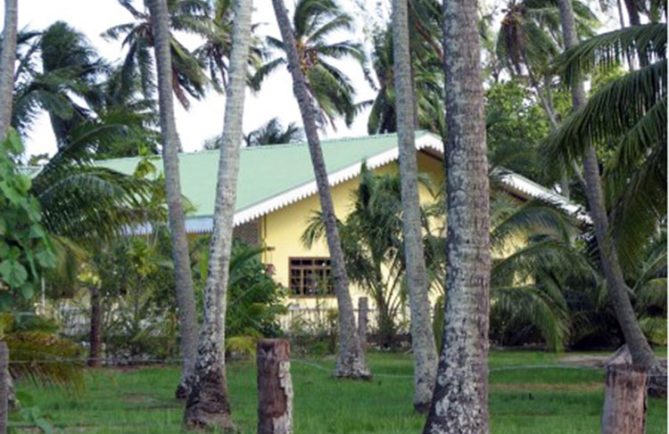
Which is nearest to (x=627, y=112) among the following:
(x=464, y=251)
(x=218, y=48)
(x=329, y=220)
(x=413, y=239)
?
(x=413, y=239)

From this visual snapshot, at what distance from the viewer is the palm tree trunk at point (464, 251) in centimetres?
1070

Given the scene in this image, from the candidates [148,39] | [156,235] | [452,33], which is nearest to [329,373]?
[156,235]

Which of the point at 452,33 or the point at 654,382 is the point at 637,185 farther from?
the point at 452,33

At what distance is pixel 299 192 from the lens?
30.3m

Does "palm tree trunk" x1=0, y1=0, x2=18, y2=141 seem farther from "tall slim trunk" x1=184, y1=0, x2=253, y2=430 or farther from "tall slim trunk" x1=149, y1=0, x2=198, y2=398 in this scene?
"tall slim trunk" x1=184, y1=0, x2=253, y2=430

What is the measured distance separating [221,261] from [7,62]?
4.49 metres

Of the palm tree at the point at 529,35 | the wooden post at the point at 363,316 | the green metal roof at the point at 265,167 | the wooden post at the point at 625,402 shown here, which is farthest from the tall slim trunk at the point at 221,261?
the green metal roof at the point at 265,167

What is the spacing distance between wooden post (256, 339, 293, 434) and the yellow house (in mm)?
18777

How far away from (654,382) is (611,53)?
4820mm

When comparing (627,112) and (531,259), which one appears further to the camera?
(531,259)

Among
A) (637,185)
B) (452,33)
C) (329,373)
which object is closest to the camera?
(452,33)

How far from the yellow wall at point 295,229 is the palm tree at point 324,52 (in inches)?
187

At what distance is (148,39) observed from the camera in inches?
1548

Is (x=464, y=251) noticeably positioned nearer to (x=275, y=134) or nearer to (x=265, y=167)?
(x=265, y=167)
